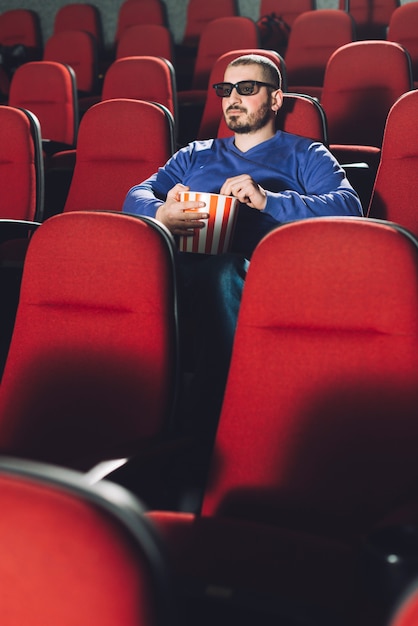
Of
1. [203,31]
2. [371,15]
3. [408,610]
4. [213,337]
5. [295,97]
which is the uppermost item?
[371,15]

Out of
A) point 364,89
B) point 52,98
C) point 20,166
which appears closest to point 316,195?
point 20,166

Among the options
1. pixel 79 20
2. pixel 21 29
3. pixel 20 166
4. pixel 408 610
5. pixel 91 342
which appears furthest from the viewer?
pixel 21 29

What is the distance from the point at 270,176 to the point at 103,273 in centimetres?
70

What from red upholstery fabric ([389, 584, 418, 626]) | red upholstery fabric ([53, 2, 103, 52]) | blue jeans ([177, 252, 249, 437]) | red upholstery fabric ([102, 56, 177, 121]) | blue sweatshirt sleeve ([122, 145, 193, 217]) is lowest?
blue jeans ([177, 252, 249, 437])

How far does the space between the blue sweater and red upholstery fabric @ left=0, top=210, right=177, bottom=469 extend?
49cm

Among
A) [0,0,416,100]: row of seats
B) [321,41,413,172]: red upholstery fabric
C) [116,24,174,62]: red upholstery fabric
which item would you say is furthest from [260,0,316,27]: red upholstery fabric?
[321,41,413,172]: red upholstery fabric

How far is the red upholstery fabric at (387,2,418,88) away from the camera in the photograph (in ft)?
11.3

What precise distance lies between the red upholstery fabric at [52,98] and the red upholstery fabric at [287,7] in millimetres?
1831

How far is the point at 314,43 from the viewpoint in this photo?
361 centimetres

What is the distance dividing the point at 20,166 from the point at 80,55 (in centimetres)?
215

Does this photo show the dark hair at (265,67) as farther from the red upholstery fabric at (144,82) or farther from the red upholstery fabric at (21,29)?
the red upholstery fabric at (21,29)

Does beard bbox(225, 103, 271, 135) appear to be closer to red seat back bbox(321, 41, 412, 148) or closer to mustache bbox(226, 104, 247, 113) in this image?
mustache bbox(226, 104, 247, 113)

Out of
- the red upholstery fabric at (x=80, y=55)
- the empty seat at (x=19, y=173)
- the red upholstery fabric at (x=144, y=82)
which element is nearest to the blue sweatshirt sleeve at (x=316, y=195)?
the empty seat at (x=19, y=173)

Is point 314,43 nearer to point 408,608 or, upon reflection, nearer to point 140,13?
point 140,13
